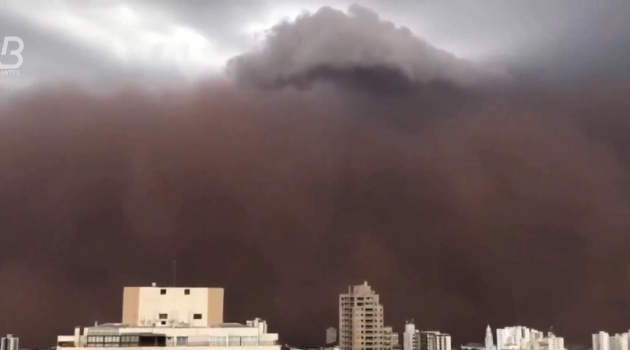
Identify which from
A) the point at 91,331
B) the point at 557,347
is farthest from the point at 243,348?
the point at 557,347

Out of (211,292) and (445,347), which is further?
(445,347)

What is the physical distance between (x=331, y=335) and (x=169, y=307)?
931 cm

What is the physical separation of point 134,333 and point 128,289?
49.9 inches

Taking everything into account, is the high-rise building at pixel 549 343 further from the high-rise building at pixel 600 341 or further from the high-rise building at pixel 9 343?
the high-rise building at pixel 9 343

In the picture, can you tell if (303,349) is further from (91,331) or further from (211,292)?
(91,331)

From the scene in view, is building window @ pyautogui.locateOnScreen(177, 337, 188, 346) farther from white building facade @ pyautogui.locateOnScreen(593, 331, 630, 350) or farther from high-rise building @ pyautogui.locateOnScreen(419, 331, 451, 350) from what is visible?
white building facade @ pyautogui.locateOnScreen(593, 331, 630, 350)

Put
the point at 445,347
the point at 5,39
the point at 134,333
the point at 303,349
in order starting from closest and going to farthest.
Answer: the point at 134,333 < the point at 5,39 < the point at 303,349 < the point at 445,347

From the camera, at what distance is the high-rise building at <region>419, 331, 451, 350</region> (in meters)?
18.4

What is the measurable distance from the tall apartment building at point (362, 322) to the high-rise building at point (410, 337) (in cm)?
53

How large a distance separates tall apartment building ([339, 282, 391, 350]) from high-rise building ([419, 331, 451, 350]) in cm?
103

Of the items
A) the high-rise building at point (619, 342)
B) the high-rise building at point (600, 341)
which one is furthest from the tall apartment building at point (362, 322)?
the high-rise building at point (619, 342)

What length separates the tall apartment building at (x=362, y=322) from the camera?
18828 mm

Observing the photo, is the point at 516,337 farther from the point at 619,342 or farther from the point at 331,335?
the point at 331,335

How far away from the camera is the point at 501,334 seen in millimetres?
19047
